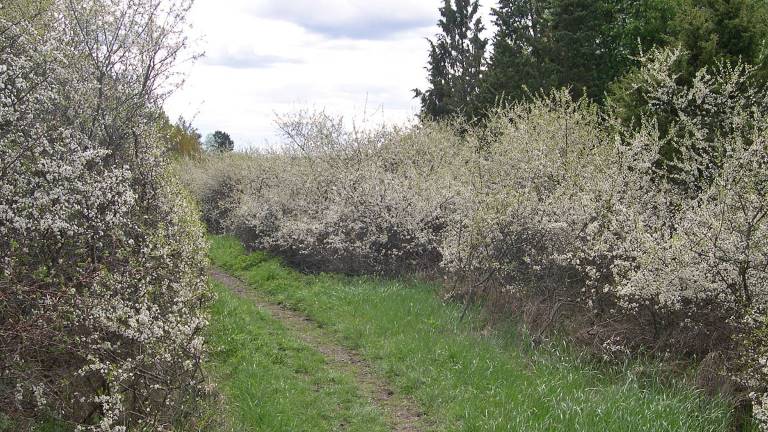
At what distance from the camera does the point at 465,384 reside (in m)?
7.25

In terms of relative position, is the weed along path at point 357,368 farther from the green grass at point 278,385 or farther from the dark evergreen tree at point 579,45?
the dark evergreen tree at point 579,45

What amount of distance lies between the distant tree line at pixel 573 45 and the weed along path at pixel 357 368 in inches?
284

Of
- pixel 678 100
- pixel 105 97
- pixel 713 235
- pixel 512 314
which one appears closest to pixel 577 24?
pixel 678 100

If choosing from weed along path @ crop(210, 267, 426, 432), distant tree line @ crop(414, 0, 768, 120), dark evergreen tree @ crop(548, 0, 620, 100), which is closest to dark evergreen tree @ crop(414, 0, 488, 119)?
distant tree line @ crop(414, 0, 768, 120)

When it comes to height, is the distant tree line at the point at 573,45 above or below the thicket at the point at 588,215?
above

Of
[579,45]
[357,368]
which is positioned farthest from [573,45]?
[357,368]

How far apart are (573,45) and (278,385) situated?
62.7ft

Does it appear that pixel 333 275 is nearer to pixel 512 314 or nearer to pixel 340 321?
pixel 340 321

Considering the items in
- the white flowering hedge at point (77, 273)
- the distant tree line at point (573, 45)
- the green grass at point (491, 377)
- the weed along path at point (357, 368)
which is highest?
the distant tree line at point (573, 45)

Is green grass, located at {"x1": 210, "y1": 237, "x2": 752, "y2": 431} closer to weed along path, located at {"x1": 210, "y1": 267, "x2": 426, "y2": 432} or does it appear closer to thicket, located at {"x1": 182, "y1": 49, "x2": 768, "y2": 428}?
weed along path, located at {"x1": 210, "y1": 267, "x2": 426, "y2": 432}

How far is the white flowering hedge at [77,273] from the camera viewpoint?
15.0 feet

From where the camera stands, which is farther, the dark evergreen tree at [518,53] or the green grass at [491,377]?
the dark evergreen tree at [518,53]

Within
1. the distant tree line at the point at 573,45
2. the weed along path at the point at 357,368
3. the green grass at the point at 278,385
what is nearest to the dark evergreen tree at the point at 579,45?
the distant tree line at the point at 573,45

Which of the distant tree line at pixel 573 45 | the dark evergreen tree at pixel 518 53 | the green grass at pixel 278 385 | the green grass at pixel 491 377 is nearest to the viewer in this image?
the green grass at pixel 491 377
